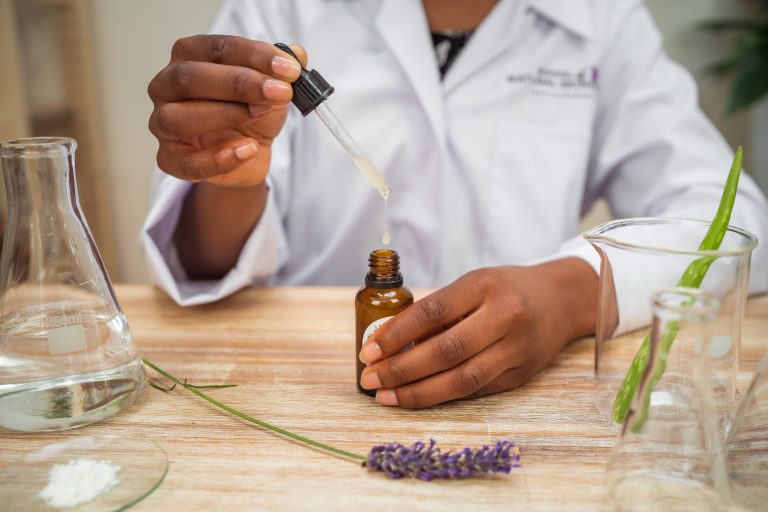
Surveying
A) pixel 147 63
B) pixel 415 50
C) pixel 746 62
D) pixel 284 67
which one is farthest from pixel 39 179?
pixel 746 62

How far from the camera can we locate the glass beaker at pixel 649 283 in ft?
1.54

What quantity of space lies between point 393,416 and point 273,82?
30cm

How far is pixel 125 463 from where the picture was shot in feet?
1.60

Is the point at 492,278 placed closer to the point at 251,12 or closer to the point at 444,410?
the point at 444,410

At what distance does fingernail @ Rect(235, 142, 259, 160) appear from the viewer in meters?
0.62

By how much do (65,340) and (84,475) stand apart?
124 mm

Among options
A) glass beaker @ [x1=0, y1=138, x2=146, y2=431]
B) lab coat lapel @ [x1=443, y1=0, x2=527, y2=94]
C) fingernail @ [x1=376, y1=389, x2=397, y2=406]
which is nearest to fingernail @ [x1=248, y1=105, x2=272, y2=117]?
glass beaker @ [x1=0, y1=138, x2=146, y2=431]

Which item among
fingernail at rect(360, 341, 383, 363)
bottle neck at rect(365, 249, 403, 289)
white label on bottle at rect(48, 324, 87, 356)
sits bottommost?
fingernail at rect(360, 341, 383, 363)

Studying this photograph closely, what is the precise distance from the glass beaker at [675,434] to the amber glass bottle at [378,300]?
0.22m

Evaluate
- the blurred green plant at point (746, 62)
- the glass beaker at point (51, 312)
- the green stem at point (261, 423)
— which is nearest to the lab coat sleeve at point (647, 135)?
the green stem at point (261, 423)

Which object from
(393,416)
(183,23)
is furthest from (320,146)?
(183,23)

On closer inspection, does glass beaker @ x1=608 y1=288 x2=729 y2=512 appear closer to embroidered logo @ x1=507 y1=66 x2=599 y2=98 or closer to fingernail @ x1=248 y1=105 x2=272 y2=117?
fingernail @ x1=248 y1=105 x2=272 y2=117

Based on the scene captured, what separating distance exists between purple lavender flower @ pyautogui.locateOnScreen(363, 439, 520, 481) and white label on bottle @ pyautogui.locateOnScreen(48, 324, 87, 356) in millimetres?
257

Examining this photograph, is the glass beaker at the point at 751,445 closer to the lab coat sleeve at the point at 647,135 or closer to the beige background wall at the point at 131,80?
the lab coat sleeve at the point at 647,135
